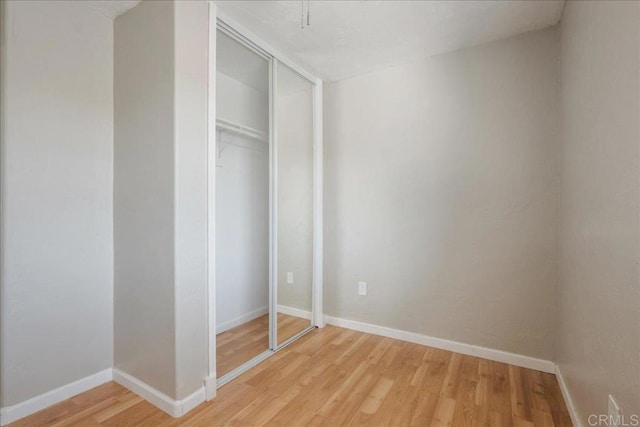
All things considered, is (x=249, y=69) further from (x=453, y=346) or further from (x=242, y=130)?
(x=453, y=346)

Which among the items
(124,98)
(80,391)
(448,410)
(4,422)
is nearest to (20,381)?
(4,422)

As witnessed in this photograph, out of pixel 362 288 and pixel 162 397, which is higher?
pixel 362 288

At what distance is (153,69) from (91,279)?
→ 4.52 ft

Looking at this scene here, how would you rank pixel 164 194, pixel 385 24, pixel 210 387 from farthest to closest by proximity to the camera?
pixel 385 24, pixel 210 387, pixel 164 194

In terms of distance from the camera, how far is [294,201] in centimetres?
270

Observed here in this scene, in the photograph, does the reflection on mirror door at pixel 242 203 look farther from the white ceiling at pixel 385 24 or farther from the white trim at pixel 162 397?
the white trim at pixel 162 397

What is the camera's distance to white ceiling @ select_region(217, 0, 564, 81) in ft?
6.09

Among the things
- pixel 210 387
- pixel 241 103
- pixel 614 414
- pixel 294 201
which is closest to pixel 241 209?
pixel 294 201

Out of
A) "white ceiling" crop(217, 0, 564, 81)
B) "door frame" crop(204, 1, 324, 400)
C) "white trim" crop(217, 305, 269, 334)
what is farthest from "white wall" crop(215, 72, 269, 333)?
"white ceiling" crop(217, 0, 564, 81)

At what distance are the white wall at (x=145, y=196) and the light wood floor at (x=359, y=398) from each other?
0.24 metres

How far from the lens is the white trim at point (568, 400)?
1515 mm

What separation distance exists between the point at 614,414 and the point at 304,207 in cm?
226

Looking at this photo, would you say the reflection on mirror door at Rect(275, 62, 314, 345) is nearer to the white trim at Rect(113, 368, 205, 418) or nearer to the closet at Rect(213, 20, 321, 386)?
the closet at Rect(213, 20, 321, 386)

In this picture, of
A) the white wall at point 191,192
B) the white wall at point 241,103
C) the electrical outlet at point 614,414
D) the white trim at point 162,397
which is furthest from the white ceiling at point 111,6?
the electrical outlet at point 614,414
